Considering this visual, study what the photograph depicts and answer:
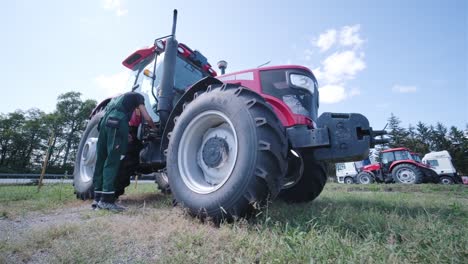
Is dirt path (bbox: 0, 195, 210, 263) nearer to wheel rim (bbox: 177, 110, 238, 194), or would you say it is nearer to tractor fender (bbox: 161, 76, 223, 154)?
wheel rim (bbox: 177, 110, 238, 194)

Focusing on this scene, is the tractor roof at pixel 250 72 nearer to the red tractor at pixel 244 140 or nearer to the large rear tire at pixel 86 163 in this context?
the red tractor at pixel 244 140

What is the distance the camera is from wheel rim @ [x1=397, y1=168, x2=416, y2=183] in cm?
1434

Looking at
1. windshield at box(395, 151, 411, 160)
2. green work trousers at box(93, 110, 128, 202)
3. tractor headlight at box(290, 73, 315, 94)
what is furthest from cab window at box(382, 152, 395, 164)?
green work trousers at box(93, 110, 128, 202)

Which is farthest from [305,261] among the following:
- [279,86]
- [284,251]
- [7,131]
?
[7,131]

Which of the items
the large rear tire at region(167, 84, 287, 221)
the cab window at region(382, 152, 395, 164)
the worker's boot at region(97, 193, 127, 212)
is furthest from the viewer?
the cab window at region(382, 152, 395, 164)

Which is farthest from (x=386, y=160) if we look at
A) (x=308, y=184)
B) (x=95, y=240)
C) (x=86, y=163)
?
(x=95, y=240)

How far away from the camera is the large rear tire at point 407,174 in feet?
46.6

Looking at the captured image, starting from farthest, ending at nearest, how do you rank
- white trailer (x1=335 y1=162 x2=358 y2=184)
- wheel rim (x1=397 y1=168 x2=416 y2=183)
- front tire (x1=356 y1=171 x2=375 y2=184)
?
1. white trailer (x1=335 y1=162 x2=358 y2=184)
2. front tire (x1=356 y1=171 x2=375 y2=184)
3. wheel rim (x1=397 y1=168 x2=416 y2=183)

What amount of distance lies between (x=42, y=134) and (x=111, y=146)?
42.1 m

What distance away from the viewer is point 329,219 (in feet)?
6.94

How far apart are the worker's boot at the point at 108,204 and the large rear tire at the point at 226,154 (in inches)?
37.2

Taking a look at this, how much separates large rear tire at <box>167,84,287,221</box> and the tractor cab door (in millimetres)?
16850

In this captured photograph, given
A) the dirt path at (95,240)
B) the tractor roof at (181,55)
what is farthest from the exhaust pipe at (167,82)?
the dirt path at (95,240)

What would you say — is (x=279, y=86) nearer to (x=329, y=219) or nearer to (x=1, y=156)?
(x=329, y=219)
